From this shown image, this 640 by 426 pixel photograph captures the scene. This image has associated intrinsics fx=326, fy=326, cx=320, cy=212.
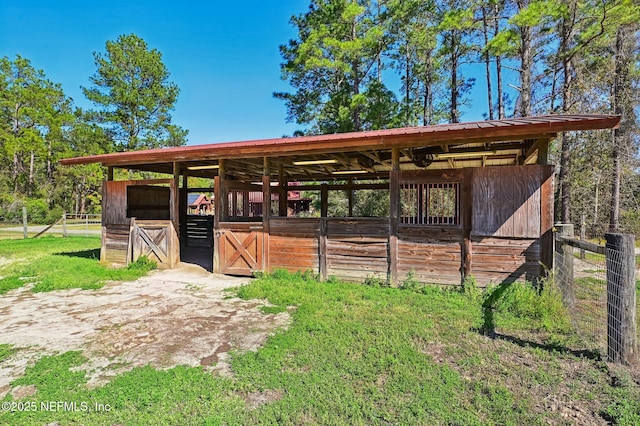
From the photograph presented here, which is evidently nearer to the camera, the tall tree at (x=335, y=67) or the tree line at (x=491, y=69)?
the tree line at (x=491, y=69)

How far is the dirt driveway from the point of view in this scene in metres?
2.89

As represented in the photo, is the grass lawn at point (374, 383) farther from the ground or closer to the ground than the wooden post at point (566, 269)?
closer to the ground

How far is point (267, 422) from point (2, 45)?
127ft

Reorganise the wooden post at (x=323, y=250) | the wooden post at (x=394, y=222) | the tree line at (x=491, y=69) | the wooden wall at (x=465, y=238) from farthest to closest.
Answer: the tree line at (x=491, y=69), the wooden post at (x=323, y=250), the wooden post at (x=394, y=222), the wooden wall at (x=465, y=238)

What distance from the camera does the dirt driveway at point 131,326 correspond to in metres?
2.89

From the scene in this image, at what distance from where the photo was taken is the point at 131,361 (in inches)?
113

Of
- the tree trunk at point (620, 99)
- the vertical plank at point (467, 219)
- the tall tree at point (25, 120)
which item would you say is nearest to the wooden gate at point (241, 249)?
the vertical plank at point (467, 219)

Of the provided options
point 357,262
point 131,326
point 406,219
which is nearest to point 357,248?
point 357,262

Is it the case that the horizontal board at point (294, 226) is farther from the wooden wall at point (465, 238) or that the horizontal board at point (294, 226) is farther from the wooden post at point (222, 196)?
the wooden post at point (222, 196)

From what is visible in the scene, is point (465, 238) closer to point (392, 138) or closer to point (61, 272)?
point (392, 138)

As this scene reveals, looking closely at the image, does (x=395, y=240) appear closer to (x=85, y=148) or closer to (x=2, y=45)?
(x=85, y=148)

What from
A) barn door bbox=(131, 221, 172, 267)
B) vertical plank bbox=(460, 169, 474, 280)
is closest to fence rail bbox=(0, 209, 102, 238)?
barn door bbox=(131, 221, 172, 267)

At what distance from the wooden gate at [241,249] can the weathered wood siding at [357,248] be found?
1438 mm

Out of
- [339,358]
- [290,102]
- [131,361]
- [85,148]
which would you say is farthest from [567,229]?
[85,148]
